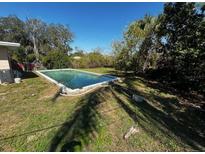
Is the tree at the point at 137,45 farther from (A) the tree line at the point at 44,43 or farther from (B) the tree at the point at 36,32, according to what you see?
(B) the tree at the point at 36,32

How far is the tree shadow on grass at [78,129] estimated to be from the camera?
4204mm

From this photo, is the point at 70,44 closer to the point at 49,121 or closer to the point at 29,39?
the point at 29,39

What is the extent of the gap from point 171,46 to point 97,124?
9.32 meters

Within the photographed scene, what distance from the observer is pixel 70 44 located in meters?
38.3

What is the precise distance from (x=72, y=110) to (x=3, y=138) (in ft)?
8.55

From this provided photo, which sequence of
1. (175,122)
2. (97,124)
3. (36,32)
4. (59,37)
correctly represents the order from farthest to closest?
(59,37) → (36,32) → (175,122) → (97,124)

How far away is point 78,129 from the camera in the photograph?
505cm

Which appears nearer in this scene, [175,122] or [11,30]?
[175,122]

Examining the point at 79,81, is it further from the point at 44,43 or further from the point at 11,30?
the point at 11,30

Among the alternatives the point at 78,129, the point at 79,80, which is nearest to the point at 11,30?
the point at 79,80

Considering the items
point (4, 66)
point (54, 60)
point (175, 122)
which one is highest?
point (54, 60)

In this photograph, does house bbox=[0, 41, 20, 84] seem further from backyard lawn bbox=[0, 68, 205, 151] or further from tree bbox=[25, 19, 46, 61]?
tree bbox=[25, 19, 46, 61]

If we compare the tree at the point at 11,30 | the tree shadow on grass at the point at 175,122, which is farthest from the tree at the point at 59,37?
the tree shadow on grass at the point at 175,122

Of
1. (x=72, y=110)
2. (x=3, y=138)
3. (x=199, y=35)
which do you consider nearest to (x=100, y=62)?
(x=199, y=35)
